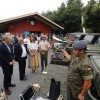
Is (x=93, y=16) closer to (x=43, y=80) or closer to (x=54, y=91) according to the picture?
(x=43, y=80)

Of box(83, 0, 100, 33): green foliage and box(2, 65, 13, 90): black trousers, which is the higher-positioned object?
box(83, 0, 100, 33): green foliage

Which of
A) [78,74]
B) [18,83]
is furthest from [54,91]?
[18,83]

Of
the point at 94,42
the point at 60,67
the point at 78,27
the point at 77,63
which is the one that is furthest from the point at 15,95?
the point at 78,27

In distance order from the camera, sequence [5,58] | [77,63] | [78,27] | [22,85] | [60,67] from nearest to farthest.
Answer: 1. [77,63]
2. [5,58]
3. [22,85]
4. [60,67]
5. [78,27]

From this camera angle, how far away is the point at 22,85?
291 inches

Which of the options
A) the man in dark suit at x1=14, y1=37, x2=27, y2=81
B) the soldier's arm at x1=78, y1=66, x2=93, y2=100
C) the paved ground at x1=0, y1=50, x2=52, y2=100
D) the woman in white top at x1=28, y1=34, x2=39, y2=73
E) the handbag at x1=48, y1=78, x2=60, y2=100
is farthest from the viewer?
the woman in white top at x1=28, y1=34, x2=39, y2=73

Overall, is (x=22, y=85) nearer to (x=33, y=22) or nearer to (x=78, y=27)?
(x=33, y=22)

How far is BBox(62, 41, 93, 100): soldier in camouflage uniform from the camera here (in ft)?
11.7

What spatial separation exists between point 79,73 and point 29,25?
20146mm

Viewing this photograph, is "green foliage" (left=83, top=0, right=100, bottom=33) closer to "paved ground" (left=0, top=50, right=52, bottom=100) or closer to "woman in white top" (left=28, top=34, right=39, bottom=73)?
"woman in white top" (left=28, top=34, right=39, bottom=73)

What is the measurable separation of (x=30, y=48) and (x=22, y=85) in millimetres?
1986

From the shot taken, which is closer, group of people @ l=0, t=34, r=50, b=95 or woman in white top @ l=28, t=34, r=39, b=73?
group of people @ l=0, t=34, r=50, b=95

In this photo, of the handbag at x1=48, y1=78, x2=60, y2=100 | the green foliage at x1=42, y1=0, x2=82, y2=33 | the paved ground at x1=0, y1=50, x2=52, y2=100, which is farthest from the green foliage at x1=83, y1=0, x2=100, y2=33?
the green foliage at x1=42, y1=0, x2=82, y2=33

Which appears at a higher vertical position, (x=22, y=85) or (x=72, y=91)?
(x=72, y=91)
